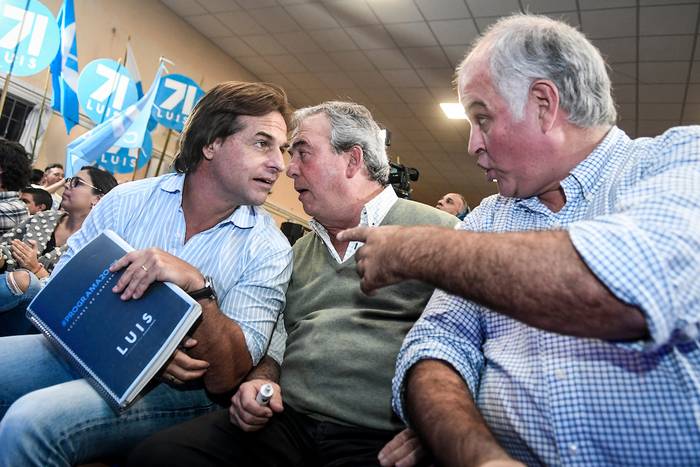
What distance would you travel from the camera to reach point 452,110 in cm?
671

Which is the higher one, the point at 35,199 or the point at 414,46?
the point at 414,46

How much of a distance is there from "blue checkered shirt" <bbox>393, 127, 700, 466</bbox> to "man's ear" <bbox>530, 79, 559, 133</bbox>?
0.11 m

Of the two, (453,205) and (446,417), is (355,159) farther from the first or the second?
(453,205)

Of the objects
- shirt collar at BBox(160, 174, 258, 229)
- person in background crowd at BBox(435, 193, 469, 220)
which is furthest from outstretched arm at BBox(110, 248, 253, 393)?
person in background crowd at BBox(435, 193, 469, 220)

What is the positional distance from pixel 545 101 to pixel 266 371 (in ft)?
3.24

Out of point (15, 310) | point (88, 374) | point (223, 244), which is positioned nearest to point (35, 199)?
point (15, 310)

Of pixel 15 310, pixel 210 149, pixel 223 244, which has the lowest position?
pixel 15 310

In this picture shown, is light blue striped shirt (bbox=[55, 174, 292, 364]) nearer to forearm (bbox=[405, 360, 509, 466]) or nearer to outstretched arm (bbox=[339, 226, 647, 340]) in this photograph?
forearm (bbox=[405, 360, 509, 466])

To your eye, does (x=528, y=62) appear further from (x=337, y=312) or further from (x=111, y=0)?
(x=111, y=0)

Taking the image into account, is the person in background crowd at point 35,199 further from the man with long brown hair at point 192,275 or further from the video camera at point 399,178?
the video camera at point 399,178

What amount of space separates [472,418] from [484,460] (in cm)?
12

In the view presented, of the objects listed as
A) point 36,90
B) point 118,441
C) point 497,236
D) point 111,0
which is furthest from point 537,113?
point 111,0

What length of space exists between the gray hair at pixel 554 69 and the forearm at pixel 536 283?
51 centimetres

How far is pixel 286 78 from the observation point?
21.7 feet
